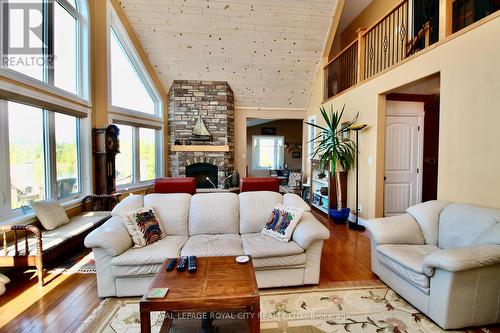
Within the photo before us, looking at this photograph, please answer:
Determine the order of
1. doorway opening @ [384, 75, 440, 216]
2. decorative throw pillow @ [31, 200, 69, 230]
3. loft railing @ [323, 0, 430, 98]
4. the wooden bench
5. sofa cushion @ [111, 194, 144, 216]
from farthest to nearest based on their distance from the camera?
1. doorway opening @ [384, 75, 440, 216]
2. loft railing @ [323, 0, 430, 98]
3. decorative throw pillow @ [31, 200, 69, 230]
4. sofa cushion @ [111, 194, 144, 216]
5. the wooden bench

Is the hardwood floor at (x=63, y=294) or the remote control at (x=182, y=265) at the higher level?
the remote control at (x=182, y=265)

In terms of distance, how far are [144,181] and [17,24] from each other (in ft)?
12.0

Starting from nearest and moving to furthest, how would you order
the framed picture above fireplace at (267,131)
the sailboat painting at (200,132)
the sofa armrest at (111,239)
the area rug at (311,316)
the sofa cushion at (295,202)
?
the area rug at (311,316) → the sofa armrest at (111,239) → the sofa cushion at (295,202) → the sailboat painting at (200,132) → the framed picture above fireplace at (267,131)

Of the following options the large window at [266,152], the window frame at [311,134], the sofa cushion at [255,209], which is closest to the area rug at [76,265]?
the sofa cushion at [255,209]

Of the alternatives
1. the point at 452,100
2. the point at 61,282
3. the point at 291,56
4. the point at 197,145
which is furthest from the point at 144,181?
the point at 452,100

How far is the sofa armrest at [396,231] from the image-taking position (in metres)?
2.48

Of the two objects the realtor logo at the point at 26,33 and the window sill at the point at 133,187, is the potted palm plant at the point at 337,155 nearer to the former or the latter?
the window sill at the point at 133,187

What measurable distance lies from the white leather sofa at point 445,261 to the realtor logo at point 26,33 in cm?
457

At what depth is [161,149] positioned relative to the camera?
21.6 ft

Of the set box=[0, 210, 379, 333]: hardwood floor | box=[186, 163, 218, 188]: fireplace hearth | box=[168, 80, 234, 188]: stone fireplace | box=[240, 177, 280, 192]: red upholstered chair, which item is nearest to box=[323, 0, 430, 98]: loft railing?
box=[240, 177, 280, 192]: red upholstered chair

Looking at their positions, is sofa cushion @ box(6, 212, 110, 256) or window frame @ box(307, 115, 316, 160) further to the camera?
window frame @ box(307, 115, 316, 160)

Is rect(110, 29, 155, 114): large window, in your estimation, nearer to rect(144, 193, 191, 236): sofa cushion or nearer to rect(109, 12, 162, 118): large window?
rect(109, 12, 162, 118): large window

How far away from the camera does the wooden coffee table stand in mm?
1452

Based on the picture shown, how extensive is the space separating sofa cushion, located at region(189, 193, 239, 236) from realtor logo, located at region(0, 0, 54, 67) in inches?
107
